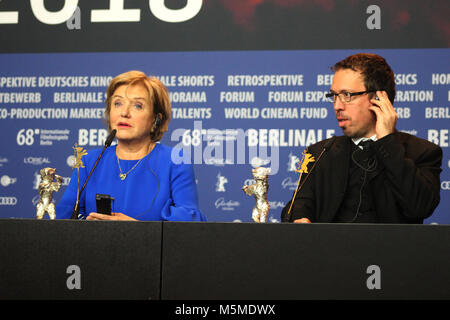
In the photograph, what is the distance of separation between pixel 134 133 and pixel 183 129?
3.01 ft

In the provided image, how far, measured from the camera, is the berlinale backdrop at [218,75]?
3893 millimetres

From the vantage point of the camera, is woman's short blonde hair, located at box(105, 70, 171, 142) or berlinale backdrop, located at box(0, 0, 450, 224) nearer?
woman's short blonde hair, located at box(105, 70, 171, 142)

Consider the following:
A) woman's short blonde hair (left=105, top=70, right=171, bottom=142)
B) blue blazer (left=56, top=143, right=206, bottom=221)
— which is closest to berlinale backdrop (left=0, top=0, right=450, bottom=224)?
woman's short blonde hair (left=105, top=70, right=171, bottom=142)

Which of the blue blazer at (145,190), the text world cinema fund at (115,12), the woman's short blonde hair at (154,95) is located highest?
the text world cinema fund at (115,12)

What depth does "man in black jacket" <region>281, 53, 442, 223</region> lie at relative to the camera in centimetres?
243

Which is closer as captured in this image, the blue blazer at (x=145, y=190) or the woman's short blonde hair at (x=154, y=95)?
the blue blazer at (x=145, y=190)

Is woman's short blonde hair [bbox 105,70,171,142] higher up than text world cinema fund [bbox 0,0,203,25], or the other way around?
text world cinema fund [bbox 0,0,203,25]

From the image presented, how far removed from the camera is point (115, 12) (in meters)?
4.13

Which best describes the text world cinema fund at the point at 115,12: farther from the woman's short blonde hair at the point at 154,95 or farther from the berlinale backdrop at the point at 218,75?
the woman's short blonde hair at the point at 154,95

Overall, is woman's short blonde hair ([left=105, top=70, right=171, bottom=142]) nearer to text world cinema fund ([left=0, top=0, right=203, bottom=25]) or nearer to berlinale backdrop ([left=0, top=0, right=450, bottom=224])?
berlinale backdrop ([left=0, top=0, right=450, bottom=224])

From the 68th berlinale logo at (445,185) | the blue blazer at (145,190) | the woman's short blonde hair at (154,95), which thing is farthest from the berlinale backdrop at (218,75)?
the blue blazer at (145,190)

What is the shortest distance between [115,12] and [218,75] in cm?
89
